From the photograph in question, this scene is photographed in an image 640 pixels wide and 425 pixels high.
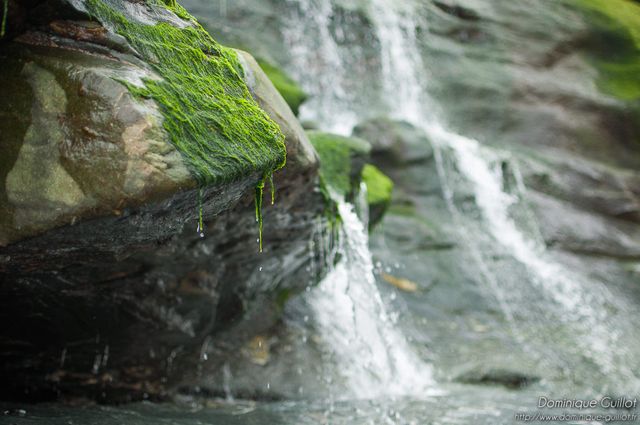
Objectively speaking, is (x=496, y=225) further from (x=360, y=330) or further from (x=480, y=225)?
(x=360, y=330)

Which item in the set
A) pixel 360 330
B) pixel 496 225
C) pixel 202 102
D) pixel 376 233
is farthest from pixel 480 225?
pixel 202 102

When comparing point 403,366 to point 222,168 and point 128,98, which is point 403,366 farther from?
point 128,98

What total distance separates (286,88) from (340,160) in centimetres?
215

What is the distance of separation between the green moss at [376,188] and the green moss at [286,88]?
117cm

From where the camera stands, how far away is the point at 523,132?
1222 cm

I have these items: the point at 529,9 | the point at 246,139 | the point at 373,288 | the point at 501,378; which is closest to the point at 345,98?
the point at 529,9

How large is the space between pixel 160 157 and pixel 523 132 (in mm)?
11038

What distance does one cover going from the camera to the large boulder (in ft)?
8.17

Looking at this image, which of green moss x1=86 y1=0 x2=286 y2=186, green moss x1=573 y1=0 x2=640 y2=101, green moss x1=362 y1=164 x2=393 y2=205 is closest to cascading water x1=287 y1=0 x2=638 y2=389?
green moss x1=362 y1=164 x2=393 y2=205

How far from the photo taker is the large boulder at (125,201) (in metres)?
2.49

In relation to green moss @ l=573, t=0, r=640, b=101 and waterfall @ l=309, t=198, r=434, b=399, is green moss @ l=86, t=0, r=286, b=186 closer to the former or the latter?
waterfall @ l=309, t=198, r=434, b=399

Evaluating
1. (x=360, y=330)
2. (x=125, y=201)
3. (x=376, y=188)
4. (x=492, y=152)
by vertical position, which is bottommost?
(x=360, y=330)

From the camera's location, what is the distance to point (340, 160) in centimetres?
552

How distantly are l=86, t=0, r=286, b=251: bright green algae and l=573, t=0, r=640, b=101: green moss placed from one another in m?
11.5
